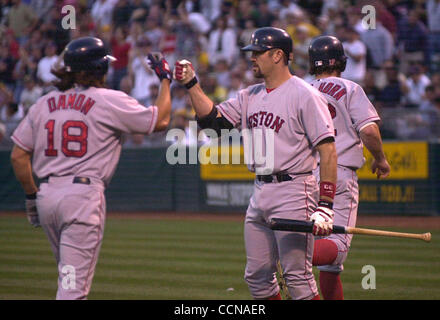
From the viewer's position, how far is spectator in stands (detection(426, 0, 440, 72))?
650 inches

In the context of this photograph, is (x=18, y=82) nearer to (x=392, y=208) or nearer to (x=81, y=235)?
(x=392, y=208)

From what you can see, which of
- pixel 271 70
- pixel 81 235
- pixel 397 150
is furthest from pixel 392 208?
pixel 81 235

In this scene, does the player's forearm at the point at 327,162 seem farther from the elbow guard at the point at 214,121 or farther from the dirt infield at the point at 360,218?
the dirt infield at the point at 360,218

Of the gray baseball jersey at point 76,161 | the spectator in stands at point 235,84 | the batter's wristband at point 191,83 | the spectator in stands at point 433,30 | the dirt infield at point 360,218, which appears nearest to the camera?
the gray baseball jersey at point 76,161

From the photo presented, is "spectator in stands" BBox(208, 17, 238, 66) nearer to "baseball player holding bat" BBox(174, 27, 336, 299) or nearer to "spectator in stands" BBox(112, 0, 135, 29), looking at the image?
"spectator in stands" BBox(112, 0, 135, 29)

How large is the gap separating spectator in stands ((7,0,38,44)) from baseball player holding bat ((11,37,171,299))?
55.4 feet

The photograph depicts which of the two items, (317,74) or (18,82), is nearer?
(317,74)

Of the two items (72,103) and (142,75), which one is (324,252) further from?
(142,75)

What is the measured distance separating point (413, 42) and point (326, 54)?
10807mm

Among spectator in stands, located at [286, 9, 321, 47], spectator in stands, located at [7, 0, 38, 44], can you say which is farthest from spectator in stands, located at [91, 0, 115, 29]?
spectator in stands, located at [286, 9, 321, 47]

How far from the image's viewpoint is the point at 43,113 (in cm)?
487

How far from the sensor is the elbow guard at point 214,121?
5555mm

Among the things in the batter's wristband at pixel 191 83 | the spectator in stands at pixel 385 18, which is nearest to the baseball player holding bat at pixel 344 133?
the batter's wristband at pixel 191 83
